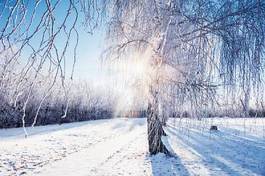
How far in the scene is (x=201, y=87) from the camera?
3.88m

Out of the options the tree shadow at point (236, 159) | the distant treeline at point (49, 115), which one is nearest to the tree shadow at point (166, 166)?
the tree shadow at point (236, 159)

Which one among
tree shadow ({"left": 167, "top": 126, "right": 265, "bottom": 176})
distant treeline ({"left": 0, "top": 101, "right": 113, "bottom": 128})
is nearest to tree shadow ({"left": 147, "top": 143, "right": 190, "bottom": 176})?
tree shadow ({"left": 167, "top": 126, "right": 265, "bottom": 176})

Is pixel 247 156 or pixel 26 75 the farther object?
pixel 247 156

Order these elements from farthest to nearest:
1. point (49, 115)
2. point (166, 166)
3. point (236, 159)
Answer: point (49, 115), point (236, 159), point (166, 166)

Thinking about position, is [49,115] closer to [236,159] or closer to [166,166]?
[236,159]

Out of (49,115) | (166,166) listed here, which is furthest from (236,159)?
(49,115)

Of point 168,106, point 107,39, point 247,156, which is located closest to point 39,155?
point 107,39

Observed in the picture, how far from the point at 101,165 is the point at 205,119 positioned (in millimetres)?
7104

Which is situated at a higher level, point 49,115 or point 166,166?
point 49,115

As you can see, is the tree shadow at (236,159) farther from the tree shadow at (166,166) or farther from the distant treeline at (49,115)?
the distant treeline at (49,115)

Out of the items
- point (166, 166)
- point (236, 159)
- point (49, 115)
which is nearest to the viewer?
point (166, 166)

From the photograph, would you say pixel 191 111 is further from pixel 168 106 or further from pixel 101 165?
pixel 101 165

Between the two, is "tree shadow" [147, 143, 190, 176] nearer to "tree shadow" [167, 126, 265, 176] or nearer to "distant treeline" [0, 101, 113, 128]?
"tree shadow" [167, 126, 265, 176]

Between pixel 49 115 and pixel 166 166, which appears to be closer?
pixel 166 166
